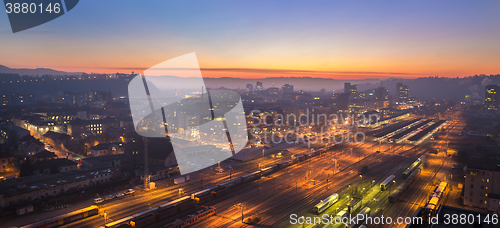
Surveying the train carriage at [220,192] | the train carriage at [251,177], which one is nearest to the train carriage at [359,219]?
the train carriage at [220,192]

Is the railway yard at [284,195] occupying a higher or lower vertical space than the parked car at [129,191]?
lower

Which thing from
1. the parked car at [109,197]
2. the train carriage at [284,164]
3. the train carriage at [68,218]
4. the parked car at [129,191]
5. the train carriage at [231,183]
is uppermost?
the train carriage at [68,218]

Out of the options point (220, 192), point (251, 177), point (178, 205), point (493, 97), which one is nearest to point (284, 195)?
point (251, 177)

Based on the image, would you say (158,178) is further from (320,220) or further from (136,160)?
(320,220)

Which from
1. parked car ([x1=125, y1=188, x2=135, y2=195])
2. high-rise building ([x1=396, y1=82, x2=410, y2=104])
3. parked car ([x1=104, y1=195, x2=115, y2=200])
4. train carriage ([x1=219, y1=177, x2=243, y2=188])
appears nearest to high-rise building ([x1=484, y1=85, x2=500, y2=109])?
high-rise building ([x1=396, y1=82, x2=410, y2=104])

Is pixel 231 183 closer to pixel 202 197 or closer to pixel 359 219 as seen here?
pixel 202 197

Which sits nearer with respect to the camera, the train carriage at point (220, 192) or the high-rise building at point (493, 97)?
the train carriage at point (220, 192)

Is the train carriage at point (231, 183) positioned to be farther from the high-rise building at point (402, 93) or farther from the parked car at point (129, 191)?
the high-rise building at point (402, 93)

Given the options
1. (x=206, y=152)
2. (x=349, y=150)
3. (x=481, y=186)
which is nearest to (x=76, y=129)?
(x=206, y=152)

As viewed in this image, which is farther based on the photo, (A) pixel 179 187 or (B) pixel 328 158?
(B) pixel 328 158

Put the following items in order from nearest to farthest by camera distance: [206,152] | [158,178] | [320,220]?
[320,220] < [158,178] < [206,152]

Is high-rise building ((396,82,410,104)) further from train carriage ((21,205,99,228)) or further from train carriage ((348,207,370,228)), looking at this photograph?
train carriage ((21,205,99,228))
